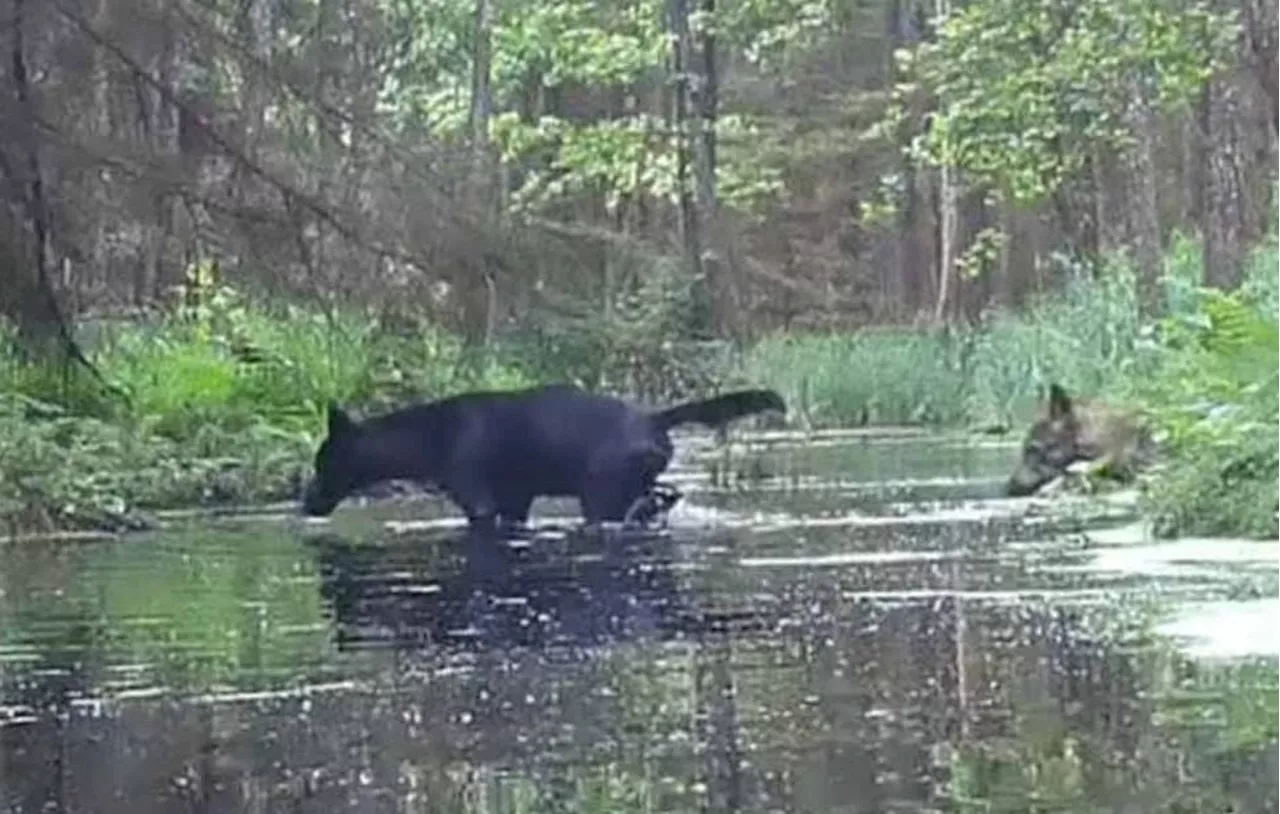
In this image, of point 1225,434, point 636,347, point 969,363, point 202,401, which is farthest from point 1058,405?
point 969,363

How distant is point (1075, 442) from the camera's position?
17.8 meters

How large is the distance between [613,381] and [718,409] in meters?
3.57

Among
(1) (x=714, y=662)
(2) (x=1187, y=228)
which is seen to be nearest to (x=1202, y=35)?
(2) (x=1187, y=228)

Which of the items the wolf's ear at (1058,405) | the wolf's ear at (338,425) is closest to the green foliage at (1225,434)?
the wolf's ear at (1058,405)

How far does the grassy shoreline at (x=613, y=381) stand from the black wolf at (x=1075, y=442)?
0.30 metres

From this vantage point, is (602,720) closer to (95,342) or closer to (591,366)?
(95,342)

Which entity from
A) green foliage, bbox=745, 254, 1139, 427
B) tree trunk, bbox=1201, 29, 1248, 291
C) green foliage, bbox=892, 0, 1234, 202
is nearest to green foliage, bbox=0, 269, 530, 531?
green foliage, bbox=745, 254, 1139, 427

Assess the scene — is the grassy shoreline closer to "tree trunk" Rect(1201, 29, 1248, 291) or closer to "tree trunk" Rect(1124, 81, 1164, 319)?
"tree trunk" Rect(1201, 29, 1248, 291)

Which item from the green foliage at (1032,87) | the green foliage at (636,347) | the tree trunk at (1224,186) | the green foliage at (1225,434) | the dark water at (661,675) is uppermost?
the green foliage at (1032,87)

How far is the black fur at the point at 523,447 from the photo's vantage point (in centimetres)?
1734

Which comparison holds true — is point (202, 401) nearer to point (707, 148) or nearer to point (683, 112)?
point (707, 148)

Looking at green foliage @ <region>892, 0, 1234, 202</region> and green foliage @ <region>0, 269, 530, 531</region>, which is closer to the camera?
green foliage @ <region>0, 269, 530, 531</region>

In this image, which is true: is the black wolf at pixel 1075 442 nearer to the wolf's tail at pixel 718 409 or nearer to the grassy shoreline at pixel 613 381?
the grassy shoreline at pixel 613 381

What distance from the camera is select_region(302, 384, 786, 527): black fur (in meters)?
17.3
